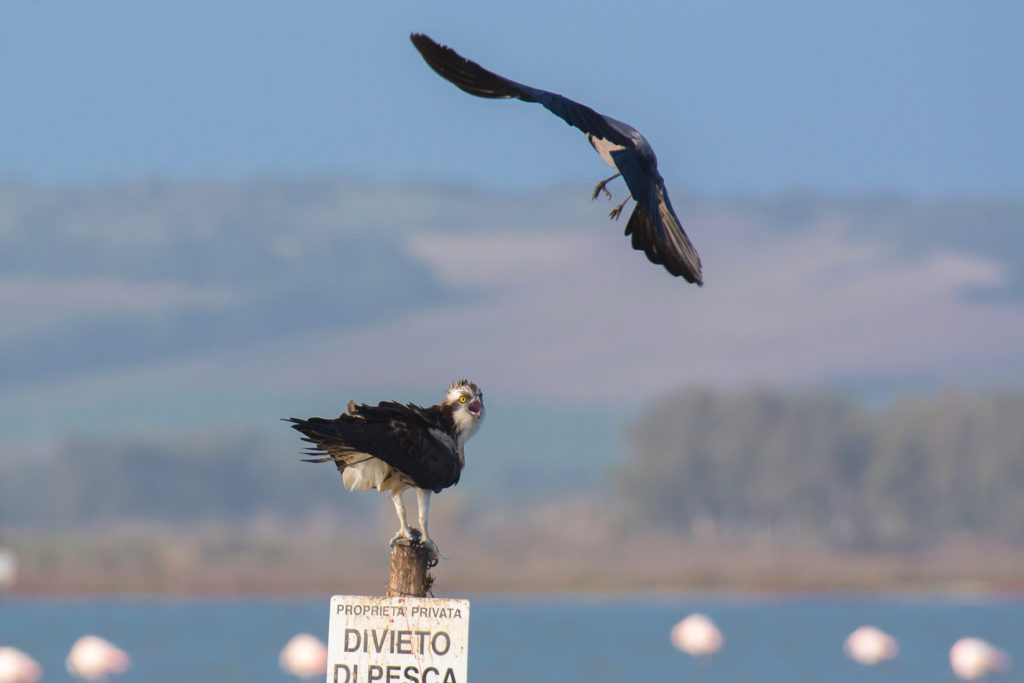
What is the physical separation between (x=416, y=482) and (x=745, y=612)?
80300mm

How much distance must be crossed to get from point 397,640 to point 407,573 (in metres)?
0.48

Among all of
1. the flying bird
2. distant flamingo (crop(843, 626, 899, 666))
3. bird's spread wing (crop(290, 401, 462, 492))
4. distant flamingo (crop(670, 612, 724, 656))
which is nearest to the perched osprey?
bird's spread wing (crop(290, 401, 462, 492))

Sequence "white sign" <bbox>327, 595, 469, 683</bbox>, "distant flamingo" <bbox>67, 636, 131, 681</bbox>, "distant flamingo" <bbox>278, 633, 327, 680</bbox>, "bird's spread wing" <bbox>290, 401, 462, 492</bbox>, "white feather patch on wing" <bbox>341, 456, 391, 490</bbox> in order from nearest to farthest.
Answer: "white sign" <bbox>327, 595, 469, 683</bbox>
"bird's spread wing" <bbox>290, 401, 462, 492</bbox>
"white feather patch on wing" <bbox>341, 456, 391, 490</bbox>
"distant flamingo" <bbox>278, 633, 327, 680</bbox>
"distant flamingo" <bbox>67, 636, 131, 681</bbox>

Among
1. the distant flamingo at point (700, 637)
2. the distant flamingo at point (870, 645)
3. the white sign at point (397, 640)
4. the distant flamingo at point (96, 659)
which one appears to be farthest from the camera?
the distant flamingo at point (700, 637)

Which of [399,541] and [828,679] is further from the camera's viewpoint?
[828,679]

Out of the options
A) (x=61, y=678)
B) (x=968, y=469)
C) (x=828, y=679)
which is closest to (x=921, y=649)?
(x=828, y=679)

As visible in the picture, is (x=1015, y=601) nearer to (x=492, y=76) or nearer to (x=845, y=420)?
(x=845, y=420)

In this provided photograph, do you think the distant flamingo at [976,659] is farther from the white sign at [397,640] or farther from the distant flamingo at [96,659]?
the white sign at [397,640]

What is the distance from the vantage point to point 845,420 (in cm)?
12556

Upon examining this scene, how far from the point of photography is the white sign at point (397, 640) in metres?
7.01

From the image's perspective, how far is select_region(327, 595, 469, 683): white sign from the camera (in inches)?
276

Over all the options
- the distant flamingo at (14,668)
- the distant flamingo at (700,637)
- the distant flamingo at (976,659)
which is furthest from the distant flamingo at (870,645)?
the distant flamingo at (14,668)

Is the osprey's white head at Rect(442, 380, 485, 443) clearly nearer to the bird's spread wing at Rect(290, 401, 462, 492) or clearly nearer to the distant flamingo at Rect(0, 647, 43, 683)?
the bird's spread wing at Rect(290, 401, 462, 492)

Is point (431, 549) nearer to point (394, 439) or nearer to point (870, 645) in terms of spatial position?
point (394, 439)
